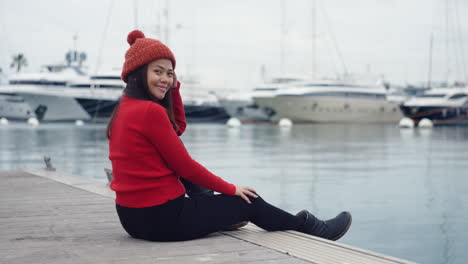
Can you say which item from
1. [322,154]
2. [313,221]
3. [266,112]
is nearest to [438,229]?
[313,221]

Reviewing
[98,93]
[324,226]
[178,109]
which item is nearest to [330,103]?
[98,93]

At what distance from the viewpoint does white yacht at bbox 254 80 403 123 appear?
55969 millimetres

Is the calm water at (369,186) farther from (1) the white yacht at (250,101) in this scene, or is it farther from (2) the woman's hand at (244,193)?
(1) the white yacht at (250,101)

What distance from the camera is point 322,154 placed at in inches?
750

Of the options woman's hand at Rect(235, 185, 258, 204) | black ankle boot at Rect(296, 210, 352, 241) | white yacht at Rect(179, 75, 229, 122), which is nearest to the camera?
woman's hand at Rect(235, 185, 258, 204)

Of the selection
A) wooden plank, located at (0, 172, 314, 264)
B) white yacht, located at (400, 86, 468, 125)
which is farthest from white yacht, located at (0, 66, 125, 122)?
wooden plank, located at (0, 172, 314, 264)

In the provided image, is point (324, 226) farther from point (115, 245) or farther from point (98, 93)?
point (98, 93)

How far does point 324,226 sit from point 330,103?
54080 mm

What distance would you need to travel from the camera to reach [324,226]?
12.0 feet

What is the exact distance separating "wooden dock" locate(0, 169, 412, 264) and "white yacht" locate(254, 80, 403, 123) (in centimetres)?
5181

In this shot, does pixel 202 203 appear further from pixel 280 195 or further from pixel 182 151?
pixel 280 195

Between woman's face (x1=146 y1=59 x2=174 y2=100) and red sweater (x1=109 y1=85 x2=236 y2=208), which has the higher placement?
woman's face (x1=146 y1=59 x2=174 y2=100)

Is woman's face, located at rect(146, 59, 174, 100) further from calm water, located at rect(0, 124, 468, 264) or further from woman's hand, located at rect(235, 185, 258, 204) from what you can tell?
calm water, located at rect(0, 124, 468, 264)

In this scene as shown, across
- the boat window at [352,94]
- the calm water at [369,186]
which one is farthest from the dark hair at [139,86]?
the boat window at [352,94]
